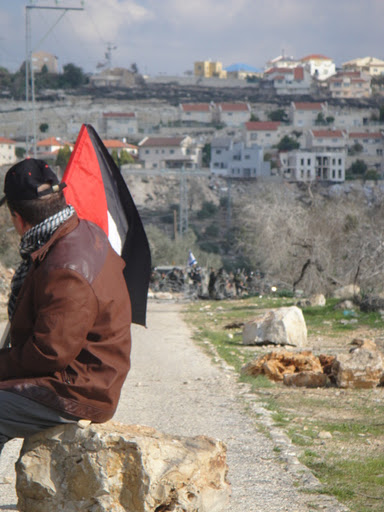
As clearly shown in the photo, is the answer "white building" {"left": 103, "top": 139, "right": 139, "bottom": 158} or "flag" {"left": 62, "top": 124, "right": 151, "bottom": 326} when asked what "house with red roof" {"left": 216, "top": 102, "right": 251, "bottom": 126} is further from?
"flag" {"left": 62, "top": 124, "right": 151, "bottom": 326}

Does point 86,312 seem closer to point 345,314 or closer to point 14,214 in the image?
point 14,214

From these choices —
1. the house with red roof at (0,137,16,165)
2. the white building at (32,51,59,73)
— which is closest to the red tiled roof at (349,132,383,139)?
the house with red roof at (0,137,16,165)

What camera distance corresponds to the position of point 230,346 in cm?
1309

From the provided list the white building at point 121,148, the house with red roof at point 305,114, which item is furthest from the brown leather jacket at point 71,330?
the house with red roof at point 305,114

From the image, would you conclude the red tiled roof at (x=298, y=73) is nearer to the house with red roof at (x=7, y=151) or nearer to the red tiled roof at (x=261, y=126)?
the red tiled roof at (x=261, y=126)

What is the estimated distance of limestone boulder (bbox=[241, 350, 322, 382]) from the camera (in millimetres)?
9477

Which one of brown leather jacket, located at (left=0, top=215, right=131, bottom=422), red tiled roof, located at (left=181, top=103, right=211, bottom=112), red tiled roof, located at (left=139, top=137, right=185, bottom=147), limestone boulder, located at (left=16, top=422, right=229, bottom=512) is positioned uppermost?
red tiled roof, located at (left=181, top=103, right=211, bottom=112)

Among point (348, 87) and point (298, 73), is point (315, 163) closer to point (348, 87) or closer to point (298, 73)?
point (348, 87)

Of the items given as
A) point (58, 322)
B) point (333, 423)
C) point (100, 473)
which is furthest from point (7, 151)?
point (58, 322)

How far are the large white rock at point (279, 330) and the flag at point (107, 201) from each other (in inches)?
244

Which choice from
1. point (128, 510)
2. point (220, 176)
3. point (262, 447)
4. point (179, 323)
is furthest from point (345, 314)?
point (220, 176)

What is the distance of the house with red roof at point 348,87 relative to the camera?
6796 inches

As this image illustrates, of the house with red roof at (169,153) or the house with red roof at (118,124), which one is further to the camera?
the house with red roof at (118,124)

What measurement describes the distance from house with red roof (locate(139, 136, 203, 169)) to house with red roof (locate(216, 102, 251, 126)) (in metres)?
24.8
